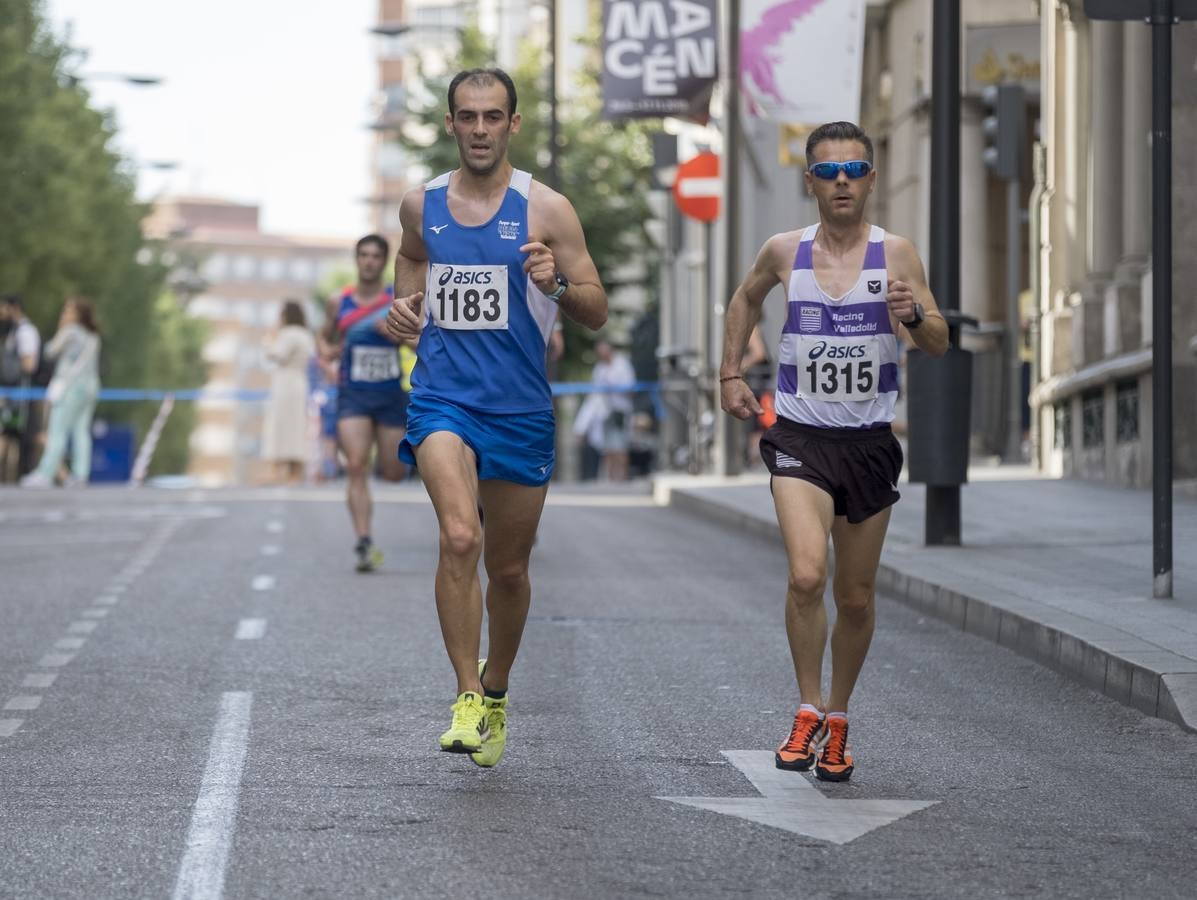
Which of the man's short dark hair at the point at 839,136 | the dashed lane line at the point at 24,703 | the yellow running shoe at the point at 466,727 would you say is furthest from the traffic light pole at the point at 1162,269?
the dashed lane line at the point at 24,703

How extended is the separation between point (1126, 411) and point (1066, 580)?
9412 mm

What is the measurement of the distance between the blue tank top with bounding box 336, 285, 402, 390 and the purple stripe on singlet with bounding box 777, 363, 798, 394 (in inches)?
302

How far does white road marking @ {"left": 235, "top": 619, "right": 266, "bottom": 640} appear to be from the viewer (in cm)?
1171

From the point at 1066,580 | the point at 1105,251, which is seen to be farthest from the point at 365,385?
the point at 1105,251

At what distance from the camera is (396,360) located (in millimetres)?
15359

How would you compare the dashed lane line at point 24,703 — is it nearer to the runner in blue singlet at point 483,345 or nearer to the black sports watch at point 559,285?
the runner in blue singlet at point 483,345

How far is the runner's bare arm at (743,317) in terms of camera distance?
25.4ft

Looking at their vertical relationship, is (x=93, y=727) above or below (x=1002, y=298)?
below

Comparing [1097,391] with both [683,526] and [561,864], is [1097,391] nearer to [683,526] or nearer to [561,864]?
[683,526]

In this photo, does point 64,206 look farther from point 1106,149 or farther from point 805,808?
point 805,808

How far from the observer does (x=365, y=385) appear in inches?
607

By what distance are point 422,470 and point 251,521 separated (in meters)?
14.3

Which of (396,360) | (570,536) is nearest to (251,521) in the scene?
(570,536)

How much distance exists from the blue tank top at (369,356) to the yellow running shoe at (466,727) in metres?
8.05
